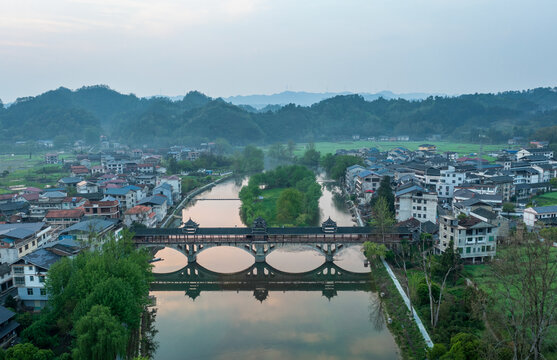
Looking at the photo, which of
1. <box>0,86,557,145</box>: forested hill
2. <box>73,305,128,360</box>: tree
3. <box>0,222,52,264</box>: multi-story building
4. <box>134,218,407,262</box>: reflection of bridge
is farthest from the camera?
<box>0,86,557,145</box>: forested hill

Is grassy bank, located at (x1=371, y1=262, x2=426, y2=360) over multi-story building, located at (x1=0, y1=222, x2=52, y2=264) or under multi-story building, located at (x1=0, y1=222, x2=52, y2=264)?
under

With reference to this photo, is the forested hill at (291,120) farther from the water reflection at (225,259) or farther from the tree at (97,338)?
the tree at (97,338)

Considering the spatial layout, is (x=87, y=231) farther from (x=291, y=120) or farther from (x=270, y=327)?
(x=291, y=120)

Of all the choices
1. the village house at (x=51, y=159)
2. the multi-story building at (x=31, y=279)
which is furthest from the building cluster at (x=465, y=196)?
the village house at (x=51, y=159)

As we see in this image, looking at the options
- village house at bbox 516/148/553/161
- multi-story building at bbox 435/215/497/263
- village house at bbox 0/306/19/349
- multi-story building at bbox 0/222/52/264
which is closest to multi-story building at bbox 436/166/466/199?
multi-story building at bbox 435/215/497/263

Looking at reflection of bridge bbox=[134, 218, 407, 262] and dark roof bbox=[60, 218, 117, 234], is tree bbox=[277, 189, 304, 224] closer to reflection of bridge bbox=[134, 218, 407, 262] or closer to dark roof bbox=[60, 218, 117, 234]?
reflection of bridge bbox=[134, 218, 407, 262]

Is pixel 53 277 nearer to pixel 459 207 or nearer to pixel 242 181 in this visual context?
pixel 459 207

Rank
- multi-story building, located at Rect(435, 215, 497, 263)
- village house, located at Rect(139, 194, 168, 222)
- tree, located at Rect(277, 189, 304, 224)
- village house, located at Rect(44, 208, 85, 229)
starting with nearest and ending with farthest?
multi-story building, located at Rect(435, 215, 497, 263)
village house, located at Rect(44, 208, 85, 229)
tree, located at Rect(277, 189, 304, 224)
village house, located at Rect(139, 194, 168, 222)

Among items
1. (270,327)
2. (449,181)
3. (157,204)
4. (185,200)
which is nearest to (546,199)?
(449,181)
